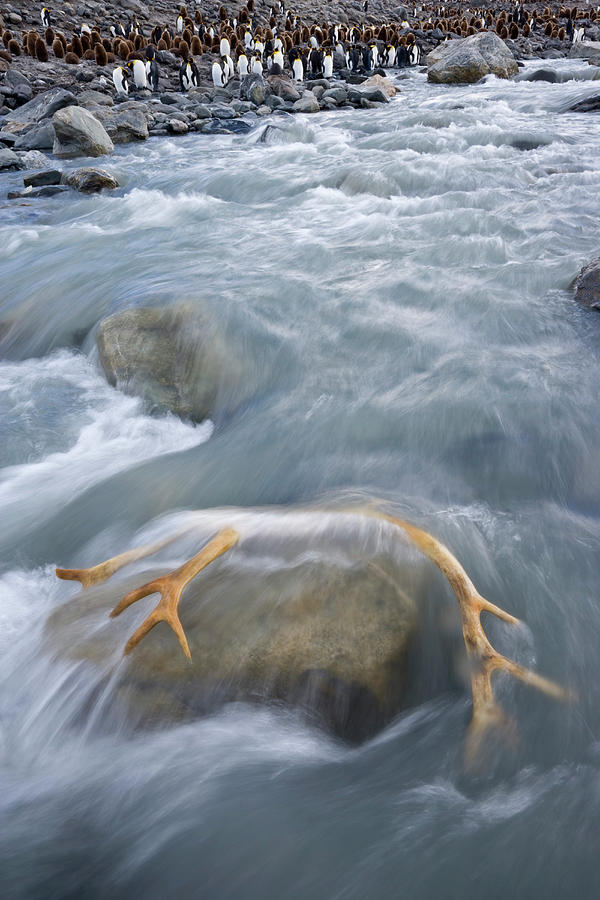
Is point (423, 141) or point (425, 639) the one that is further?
point (423, 141)

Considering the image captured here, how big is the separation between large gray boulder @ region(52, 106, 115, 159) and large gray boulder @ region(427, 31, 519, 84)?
11998 millimetres

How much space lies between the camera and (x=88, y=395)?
4188mm

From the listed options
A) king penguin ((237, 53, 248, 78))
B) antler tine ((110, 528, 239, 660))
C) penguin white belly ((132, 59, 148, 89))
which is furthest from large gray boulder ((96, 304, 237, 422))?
king penguin ((237, 53, 248, 78))

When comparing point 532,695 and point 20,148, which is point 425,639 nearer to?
point 532,695

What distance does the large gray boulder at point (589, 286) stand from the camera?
439cm

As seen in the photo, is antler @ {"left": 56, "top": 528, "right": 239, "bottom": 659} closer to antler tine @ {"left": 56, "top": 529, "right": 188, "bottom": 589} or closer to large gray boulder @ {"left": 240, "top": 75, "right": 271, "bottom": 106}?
antler tine @ {"left": 56, "top": 529, "right": 188, "bottom": 589}

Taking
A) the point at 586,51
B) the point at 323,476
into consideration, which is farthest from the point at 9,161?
the point at 586,51

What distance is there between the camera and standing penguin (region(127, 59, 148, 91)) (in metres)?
16.5

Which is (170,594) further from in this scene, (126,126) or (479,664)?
(126,126)

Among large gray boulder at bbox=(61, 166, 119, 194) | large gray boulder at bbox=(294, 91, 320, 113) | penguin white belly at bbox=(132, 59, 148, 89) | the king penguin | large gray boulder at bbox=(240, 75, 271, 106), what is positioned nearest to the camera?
large gray boulder at bbox=(61, 166, 119, 194)

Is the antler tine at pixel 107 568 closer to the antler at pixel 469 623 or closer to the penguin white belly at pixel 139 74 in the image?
the antler at pixel 469 623

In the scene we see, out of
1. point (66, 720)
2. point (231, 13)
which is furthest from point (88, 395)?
point (231, 13)

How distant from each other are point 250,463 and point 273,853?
2052 mm

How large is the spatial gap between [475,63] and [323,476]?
62.7 feet
